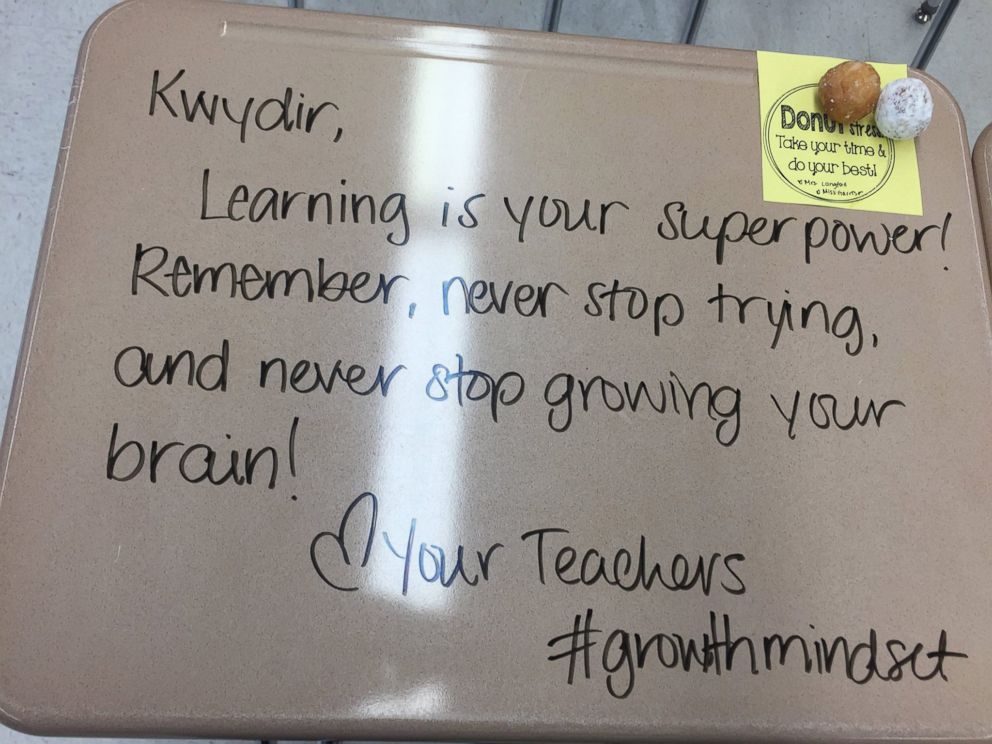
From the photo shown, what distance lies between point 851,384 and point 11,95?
1.08 m

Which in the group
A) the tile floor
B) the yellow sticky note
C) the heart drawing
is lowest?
the heart drawing

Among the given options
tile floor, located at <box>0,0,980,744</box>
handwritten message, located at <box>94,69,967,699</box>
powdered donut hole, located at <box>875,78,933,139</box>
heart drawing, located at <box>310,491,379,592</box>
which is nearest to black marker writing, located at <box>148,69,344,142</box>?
handwritten message, located at <box>94,69,967,699</box>

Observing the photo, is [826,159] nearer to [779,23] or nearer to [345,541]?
[345,541]

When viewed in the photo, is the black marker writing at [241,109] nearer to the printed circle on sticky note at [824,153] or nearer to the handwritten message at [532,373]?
the handwritten message at [532,373]

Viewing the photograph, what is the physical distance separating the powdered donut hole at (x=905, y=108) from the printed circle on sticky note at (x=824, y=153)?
0.05 ft

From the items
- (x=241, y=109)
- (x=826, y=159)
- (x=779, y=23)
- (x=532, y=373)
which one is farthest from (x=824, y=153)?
(x=779, y=23)

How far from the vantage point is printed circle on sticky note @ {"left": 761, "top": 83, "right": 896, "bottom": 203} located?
23.2 inches

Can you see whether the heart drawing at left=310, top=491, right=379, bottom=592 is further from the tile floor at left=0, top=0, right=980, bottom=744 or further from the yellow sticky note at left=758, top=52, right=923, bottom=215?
the tile floor at left=0, top=0, right=980, bottom=744

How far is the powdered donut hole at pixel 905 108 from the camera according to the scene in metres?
0.57

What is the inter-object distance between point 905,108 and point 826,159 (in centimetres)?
7

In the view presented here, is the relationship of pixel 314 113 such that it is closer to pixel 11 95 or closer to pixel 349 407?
pixel 349 407

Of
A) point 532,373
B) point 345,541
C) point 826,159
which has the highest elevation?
point 826,159

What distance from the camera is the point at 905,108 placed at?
1.88ft

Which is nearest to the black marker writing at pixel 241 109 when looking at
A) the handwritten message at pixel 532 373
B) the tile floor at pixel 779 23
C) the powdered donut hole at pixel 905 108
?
the handwritten message at pixel 532 373
